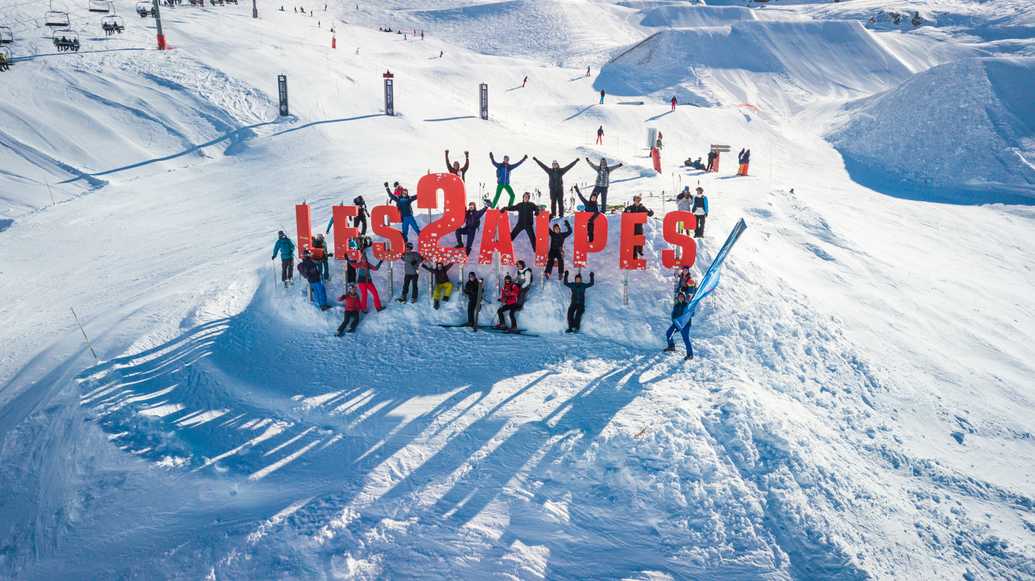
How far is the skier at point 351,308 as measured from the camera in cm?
1341

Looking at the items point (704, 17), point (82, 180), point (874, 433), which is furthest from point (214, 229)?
point (704, 17)

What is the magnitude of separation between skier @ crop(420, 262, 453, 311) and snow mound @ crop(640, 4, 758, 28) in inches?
2471

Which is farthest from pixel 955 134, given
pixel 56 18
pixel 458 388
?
pixel 56 18

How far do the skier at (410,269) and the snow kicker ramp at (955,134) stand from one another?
26.5 m

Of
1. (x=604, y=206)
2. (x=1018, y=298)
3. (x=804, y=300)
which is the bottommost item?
(x=1018, y=298)

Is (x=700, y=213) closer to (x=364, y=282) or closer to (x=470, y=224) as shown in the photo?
(x=470, y=224)

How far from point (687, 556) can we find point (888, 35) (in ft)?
203

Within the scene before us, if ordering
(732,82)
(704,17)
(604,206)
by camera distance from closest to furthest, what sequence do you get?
(604,206)
(732,82)
(704,17)

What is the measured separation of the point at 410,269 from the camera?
1397 cm

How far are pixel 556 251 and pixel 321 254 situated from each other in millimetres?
5335

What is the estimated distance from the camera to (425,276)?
1466 centimetres

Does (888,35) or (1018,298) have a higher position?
(888,35)

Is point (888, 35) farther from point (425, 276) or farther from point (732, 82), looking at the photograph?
point (425, 276)

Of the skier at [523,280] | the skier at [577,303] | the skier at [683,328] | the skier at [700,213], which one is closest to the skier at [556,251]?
the skier at [523,280]
